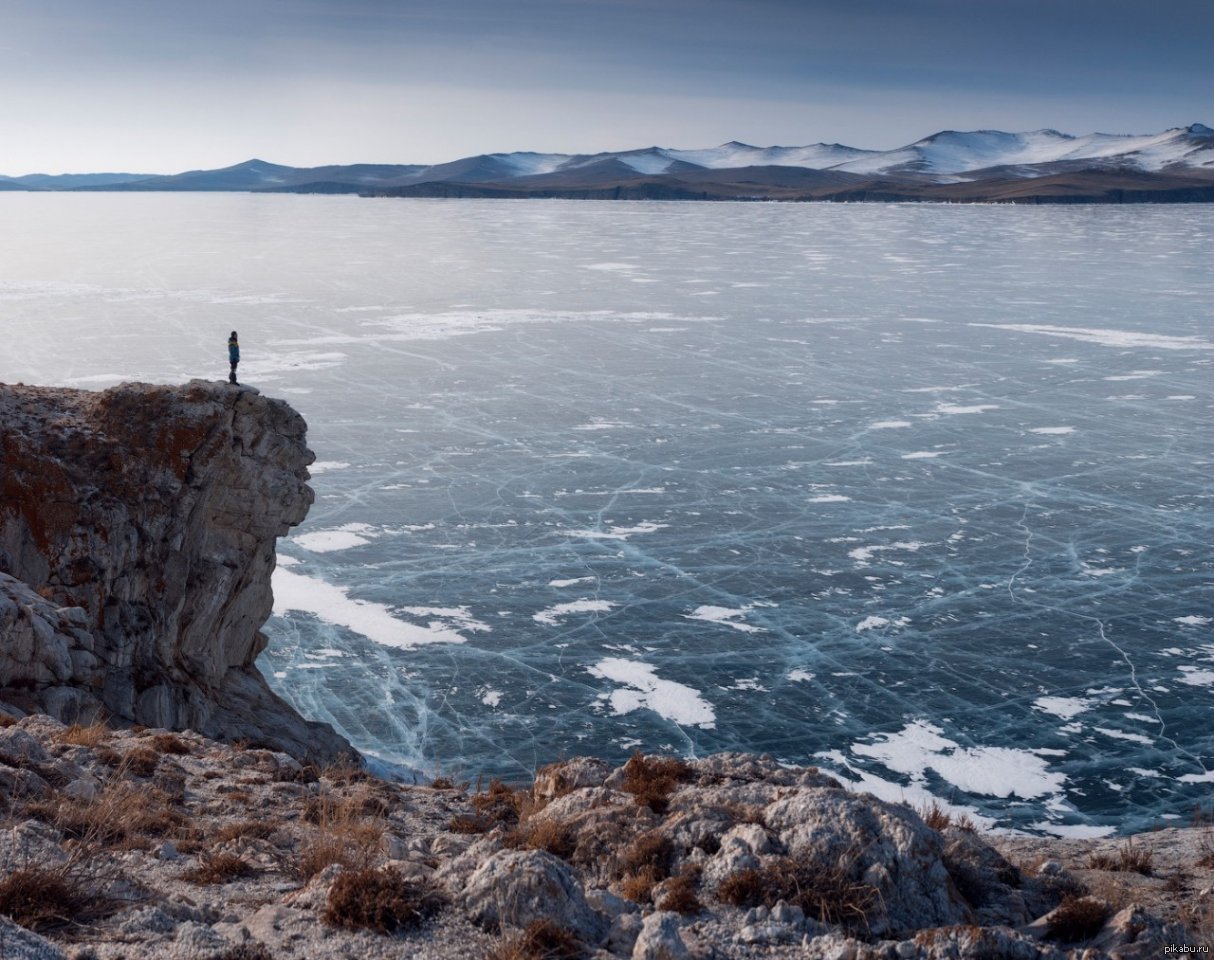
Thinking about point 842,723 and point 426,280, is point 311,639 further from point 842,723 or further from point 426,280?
point 426,280

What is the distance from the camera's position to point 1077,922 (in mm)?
5930

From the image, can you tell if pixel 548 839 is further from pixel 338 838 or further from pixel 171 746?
pixel 171 746

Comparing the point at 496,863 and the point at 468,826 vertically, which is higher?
the point at 496,863

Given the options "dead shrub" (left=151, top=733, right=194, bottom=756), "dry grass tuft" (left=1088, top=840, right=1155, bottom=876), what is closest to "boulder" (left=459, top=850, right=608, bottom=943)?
"dry grass tuft" (left=1088, top=840, right=1155, bottom=876)

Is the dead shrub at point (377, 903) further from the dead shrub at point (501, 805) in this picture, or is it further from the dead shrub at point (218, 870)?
the dead shrub at point (501, 805)

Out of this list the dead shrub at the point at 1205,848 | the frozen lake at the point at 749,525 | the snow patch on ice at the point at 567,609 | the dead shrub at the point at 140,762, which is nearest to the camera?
the dead shrub at the point at 1205,848

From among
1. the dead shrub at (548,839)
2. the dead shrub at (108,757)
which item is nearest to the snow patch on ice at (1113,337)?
the dead shrub at (548,839)

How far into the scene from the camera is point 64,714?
10.4m

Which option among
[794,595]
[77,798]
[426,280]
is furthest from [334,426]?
[426,280]

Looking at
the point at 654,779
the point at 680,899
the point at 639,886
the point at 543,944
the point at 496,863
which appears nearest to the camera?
the point at 543,944

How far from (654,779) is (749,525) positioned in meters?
13.2

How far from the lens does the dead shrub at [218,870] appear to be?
6.21m

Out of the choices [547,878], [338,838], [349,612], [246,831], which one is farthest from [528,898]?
[349,612]

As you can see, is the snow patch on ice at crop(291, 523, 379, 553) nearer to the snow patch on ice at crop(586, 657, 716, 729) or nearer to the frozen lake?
the frozen lake
